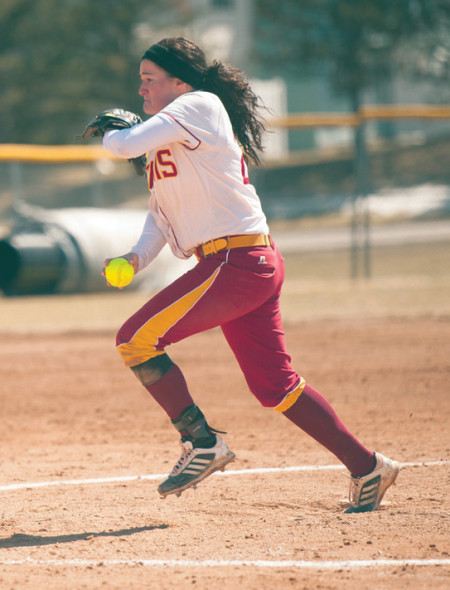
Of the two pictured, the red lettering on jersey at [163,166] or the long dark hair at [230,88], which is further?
the long dark hair at [230,88]

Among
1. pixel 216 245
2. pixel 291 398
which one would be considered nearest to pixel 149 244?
pixel 216 245

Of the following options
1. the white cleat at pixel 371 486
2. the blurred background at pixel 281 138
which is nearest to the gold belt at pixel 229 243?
the blurred background at pixel 281 138

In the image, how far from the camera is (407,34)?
26016 mm

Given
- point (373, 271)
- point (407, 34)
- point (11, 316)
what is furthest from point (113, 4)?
point (11, 316)

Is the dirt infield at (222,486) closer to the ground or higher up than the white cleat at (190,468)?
closer to the ground

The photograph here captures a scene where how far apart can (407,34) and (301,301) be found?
16081 mm

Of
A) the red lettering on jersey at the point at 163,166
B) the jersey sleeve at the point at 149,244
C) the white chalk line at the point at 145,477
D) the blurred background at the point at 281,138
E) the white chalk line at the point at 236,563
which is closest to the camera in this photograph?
the white chalk line at the point at 236,563

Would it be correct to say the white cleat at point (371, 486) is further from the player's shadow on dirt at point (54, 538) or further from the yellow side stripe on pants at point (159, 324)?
the yellow side stripe on pants at point (159, 324)

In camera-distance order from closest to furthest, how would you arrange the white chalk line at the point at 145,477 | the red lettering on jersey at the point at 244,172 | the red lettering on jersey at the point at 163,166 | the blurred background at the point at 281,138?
the red lettering on jersey at the point at 163,166 < the red lettering on jersey at the point at 244,172 < the white chalk line at the point at 145,477 < the blurred background at the point at 281,138

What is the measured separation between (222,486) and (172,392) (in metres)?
0.94

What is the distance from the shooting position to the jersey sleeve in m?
4.18

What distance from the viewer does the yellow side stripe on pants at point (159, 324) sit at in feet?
12.7

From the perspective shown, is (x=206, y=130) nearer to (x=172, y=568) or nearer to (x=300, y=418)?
(x=300, y=418)

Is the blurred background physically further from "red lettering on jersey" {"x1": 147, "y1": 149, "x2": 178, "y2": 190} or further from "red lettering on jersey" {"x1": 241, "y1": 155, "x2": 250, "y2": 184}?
"red lettering on jersey" {"x1": 241, "y1": 155, "x2": 250, "y2": 184}
